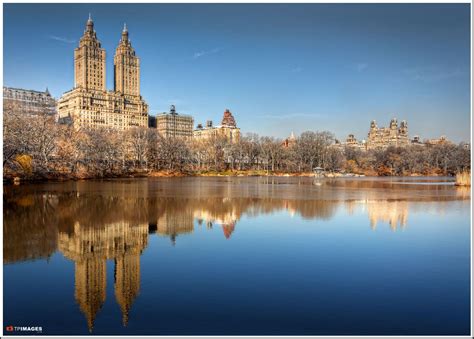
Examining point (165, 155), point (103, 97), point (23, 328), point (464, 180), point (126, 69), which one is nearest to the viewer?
point (23, 328)

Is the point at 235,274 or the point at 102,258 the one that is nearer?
the point at 235,274

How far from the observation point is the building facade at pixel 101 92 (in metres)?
127

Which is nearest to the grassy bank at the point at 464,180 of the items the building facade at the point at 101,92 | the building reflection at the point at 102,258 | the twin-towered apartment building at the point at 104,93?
the building reflection at the point at 102,258

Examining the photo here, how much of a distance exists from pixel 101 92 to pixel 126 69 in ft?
60.1

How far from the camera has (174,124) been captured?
157m

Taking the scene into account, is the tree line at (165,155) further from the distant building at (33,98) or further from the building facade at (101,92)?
the building facade at (101,92)

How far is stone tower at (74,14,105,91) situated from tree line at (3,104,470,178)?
209 ft

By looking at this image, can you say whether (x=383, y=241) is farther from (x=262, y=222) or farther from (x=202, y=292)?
(x=202, y=292)

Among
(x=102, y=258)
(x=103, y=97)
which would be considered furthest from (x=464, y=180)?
(x=103, y=97)

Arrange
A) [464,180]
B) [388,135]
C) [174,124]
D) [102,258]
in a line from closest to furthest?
[102,258], [464,180], [174,124], [388,135]

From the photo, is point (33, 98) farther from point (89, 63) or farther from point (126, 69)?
point (126, 69)

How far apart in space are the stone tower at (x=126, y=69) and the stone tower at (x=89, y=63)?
8.56 meters

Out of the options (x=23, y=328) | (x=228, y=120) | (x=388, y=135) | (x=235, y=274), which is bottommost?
(x=23, y=328)

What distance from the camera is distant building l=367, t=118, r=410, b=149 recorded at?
17412cm
